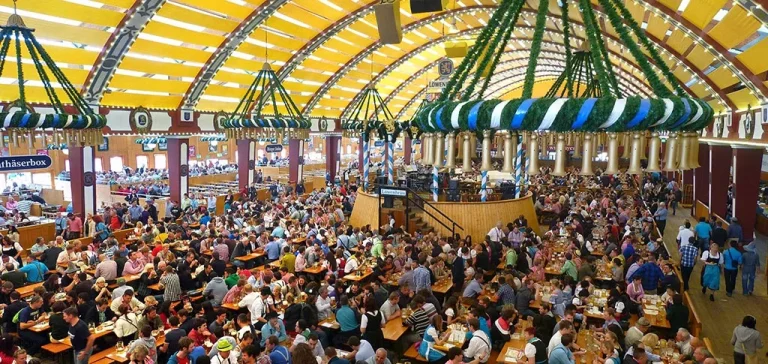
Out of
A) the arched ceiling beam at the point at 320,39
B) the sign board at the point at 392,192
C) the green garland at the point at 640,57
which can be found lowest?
the sign board at the point at 392,192

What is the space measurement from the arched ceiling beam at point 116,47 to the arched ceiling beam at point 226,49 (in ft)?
11.1

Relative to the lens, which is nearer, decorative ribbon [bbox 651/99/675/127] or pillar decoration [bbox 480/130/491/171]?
decorative ribbon [bbox 651/99/675/127]

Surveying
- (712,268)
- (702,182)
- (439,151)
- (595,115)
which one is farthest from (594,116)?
(702,182)

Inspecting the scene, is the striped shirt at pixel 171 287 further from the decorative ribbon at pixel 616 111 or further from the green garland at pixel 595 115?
the decorative ribbon at pixel 616 111

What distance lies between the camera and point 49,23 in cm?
1330

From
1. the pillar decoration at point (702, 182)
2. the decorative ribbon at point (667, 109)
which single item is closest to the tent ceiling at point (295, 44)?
the pillar decoration at point (702, 182)

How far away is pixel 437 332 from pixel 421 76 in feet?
98.8

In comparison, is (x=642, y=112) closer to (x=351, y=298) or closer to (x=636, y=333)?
(x=636, y=333)

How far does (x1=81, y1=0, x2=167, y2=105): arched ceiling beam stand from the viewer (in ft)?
46.1

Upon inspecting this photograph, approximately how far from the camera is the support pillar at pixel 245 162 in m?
22.9

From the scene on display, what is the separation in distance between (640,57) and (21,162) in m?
11.3

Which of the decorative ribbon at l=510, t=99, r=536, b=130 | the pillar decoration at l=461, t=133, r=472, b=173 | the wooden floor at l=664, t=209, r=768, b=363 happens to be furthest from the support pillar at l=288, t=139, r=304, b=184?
the decorative ribbon at l=510, t=99, r=536, b=130

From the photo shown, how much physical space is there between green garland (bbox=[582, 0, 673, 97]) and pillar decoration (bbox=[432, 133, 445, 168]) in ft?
4.55

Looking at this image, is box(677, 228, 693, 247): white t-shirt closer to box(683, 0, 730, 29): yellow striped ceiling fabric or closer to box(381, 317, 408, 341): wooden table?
box(683, 0, 730, 29): yellow striped ceiling fabric
